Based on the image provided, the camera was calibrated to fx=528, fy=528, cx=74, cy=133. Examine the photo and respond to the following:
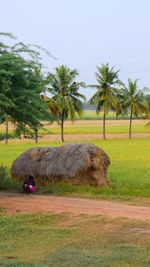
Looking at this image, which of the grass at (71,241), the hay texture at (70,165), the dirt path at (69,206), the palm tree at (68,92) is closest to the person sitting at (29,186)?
the dirt path at (69,206)

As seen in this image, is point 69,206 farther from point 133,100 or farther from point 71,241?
point 133,100

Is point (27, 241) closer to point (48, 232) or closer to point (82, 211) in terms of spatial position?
point (48, 232)

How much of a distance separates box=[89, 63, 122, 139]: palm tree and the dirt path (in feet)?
150

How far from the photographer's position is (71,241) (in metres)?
9.02

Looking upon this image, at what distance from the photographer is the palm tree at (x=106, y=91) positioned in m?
60.1

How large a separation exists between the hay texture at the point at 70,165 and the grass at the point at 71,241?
192 inches

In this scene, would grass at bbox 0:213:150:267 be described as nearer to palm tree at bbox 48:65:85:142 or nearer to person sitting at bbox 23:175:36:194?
person sitting at bbox 23:175:36:194

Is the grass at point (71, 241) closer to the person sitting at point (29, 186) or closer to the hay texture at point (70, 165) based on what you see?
the person sitting at point (29, 186)

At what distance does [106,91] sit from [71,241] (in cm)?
5195

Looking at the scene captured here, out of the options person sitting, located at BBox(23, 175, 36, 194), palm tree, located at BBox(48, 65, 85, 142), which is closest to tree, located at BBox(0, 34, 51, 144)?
person sitting, located at BBox(23, 175, 36, 194)

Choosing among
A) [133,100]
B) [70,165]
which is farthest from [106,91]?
[70,165]

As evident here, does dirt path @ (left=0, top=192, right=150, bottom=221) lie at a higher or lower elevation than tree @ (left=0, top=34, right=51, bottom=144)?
lower

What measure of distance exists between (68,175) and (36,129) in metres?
2.01

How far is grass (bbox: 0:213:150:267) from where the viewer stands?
7.50m
